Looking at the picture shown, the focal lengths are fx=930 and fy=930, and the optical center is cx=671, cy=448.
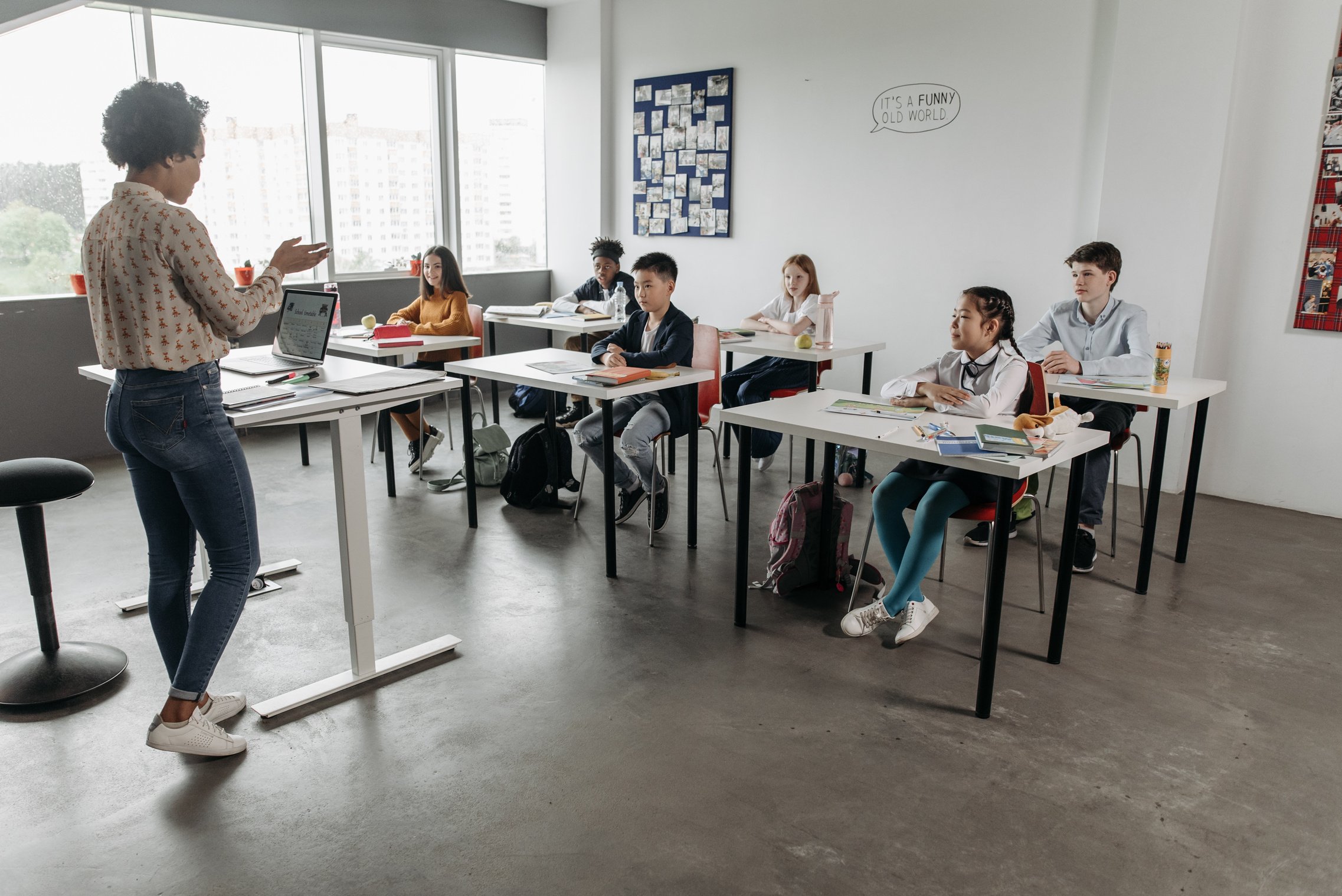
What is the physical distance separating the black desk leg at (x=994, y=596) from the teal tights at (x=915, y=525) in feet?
1.11

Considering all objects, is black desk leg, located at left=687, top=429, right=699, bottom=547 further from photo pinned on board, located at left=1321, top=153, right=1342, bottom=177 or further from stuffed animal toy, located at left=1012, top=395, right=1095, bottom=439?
photo pinned on board, located at left=1321, top=153, right=1342, bottom=177

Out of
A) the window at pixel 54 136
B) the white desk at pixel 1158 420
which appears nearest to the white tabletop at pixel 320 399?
the white desk at pixel 1158 420

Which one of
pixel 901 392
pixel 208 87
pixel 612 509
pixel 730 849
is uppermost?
pixel 208 87

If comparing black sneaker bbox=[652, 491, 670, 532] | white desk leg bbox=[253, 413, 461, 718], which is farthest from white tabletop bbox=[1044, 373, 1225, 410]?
white desk leg bbox=[253, 413, 461, 718]

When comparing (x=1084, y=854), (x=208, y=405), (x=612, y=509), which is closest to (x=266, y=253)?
(x=612, y=509)

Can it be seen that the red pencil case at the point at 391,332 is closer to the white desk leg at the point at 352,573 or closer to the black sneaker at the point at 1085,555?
the white desk leg at the point at 352,573

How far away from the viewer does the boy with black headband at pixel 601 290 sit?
18.7 feet

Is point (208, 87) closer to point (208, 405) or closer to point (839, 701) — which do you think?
point (208, 405)

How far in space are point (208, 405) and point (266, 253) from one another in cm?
461

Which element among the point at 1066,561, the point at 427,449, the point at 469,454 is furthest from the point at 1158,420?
the point at 427,449

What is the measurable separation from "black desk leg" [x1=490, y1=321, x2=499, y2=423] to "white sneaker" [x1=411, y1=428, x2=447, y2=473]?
41 cm

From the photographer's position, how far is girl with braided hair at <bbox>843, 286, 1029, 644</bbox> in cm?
288

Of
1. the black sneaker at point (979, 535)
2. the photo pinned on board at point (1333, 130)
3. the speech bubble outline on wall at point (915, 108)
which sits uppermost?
the speech bubble outline on wall at point (915, 108)

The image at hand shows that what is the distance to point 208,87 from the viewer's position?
5859mm
